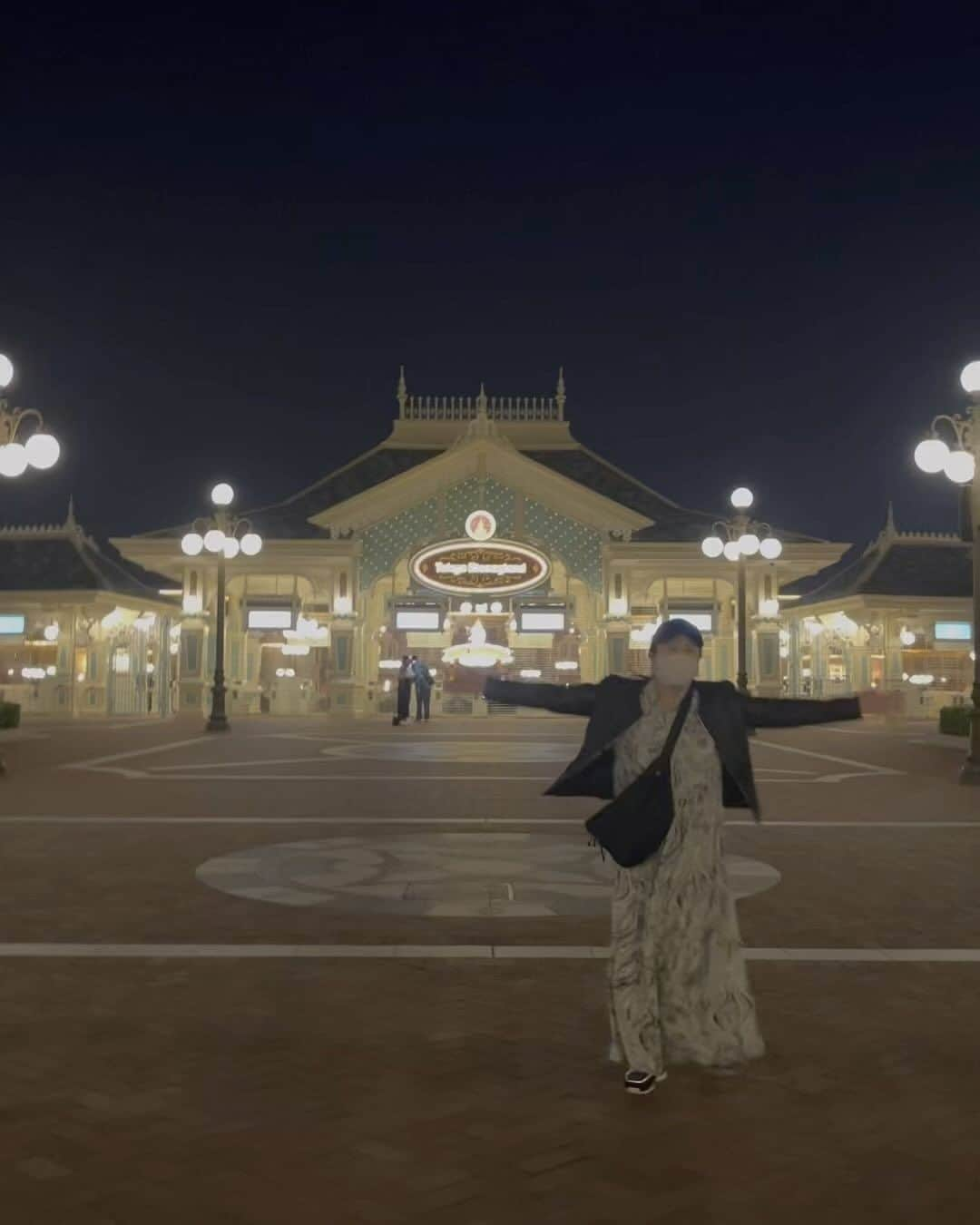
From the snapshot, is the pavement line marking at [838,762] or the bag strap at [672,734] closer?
the bag strap at [672,734]

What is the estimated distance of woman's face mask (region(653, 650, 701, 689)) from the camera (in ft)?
13.9

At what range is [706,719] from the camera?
171 inches

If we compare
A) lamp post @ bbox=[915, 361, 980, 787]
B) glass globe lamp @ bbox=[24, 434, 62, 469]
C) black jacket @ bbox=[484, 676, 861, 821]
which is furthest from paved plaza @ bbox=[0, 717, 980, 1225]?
glass globe lamp @ bbox=[24, 434, 62, 469]

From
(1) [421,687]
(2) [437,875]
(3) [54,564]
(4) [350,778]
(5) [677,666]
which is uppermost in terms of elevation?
(3) [54,564]

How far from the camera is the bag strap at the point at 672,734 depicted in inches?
165

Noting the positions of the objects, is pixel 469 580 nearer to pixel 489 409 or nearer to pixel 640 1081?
pixel 489 409

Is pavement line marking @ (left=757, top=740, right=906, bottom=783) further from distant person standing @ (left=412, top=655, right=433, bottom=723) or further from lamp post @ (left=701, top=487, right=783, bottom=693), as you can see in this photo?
distant person standing @ (left=412, top=655, right=433, bottom=723)

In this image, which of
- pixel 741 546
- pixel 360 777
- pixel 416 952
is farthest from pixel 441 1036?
pixel 741 546

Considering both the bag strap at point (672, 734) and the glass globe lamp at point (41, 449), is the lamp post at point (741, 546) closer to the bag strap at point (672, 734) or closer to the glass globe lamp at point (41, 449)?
the glass globe lamp at point (41, 449)

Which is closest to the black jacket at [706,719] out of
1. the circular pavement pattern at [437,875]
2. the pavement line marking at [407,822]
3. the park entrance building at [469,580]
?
the circular pavement pattern at [437,875]

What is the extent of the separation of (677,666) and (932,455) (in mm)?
13809

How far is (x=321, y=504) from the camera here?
42.8 m

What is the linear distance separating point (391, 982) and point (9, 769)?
13.5 m

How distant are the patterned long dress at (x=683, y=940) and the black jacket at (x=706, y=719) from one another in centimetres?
7
